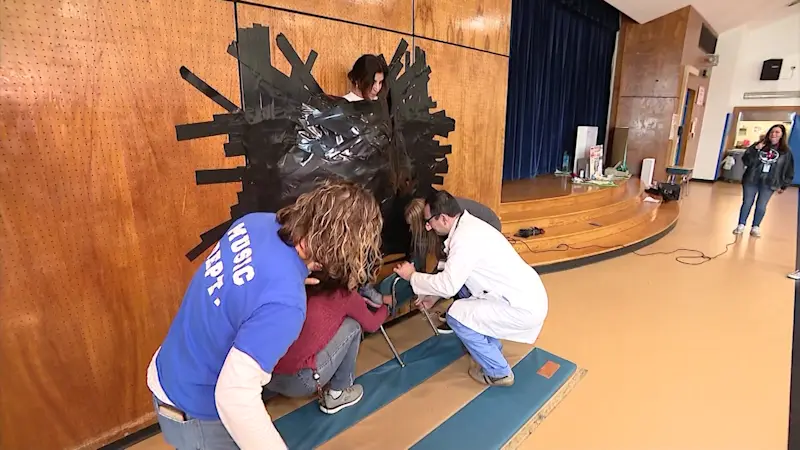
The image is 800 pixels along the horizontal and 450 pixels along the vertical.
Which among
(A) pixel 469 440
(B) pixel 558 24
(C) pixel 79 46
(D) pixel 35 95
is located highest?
(B) pixel 558 24

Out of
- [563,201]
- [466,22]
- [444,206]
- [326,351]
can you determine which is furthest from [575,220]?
[326,351]

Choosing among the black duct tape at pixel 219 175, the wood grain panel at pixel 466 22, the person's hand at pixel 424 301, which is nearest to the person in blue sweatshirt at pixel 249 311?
the black duct tape at pixel 219 175

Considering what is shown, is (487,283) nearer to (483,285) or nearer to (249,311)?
(483,285)

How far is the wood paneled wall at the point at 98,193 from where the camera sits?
1.44 meters

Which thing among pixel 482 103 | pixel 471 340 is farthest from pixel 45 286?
pixel 482 103

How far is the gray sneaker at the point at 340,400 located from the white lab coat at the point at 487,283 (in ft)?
1.99

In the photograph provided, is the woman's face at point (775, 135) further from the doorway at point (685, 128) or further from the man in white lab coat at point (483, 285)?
the man in white lab coat at point (483, 285)

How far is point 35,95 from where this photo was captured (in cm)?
142

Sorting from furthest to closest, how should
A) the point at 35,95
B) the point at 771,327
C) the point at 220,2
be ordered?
1. the point at 771,327
2. the point at 220,2
3. the point at 35,95

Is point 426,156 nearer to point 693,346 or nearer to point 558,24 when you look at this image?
point 693,346

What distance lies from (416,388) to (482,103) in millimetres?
2162

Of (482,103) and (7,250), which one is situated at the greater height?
(482,103)

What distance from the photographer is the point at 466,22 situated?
2947 millimetres

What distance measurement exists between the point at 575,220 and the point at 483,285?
3.15 meters
